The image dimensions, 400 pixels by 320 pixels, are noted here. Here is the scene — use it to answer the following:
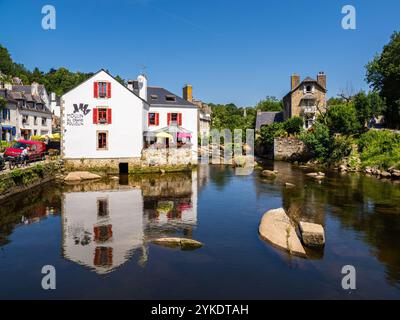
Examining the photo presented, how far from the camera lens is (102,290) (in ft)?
33.3

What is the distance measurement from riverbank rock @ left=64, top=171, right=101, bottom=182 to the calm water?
2.42 metres

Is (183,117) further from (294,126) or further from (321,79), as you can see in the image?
(321,79)

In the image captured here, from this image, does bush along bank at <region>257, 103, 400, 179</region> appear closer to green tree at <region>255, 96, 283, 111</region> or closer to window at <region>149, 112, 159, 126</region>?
window at <region>149, 112, 159, 126</region>

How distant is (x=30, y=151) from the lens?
30.2m

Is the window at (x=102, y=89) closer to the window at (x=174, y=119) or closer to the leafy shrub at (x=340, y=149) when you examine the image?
the window at (x=174, y=119)

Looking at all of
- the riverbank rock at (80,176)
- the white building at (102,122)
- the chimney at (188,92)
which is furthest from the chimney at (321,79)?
the riverbank rock at (80,176)

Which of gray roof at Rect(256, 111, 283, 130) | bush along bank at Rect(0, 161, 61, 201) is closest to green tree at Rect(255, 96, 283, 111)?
gray roof at Rect(256, 111, 283, 130)

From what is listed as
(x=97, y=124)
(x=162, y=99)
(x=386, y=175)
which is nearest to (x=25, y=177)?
(x=97, y=124)

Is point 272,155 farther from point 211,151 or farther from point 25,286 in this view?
point 25,286

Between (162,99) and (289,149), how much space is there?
1962 centimetres

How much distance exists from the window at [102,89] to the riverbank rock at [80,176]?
23.3 ft

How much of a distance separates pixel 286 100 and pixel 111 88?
120 feet
